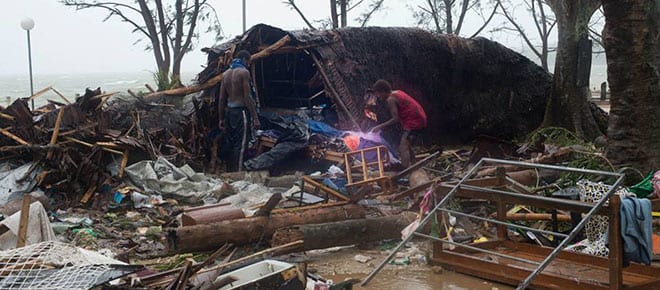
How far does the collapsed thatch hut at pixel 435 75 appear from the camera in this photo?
12.3m

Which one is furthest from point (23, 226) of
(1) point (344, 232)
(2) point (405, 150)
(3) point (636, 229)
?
(2) point (405, 150)

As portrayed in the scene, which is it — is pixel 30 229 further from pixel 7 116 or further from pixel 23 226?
pixel 7 116

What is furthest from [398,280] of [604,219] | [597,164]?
[597,164]

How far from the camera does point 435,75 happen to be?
13234mm

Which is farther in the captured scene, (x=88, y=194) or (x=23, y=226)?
(x=88, y=194)

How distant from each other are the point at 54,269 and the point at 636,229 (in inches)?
151

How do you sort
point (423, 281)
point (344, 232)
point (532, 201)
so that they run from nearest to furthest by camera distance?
point (532, 201)
point (423, 281)
point (344, 232)

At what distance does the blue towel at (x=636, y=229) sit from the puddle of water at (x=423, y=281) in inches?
43.1

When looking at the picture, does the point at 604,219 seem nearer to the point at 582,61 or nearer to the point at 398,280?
the point at 398,280

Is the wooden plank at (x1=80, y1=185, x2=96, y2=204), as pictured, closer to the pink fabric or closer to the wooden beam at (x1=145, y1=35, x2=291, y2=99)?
the wooden beam at (x1=145, y1=35, x2=291, y2=99)

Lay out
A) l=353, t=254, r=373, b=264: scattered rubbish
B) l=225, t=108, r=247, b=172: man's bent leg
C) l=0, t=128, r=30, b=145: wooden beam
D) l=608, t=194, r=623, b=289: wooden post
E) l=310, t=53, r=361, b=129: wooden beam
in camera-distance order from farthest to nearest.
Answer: l=310, t=53, r=361, b=129: wooden beam
l=225, t=108, r=247, b=172: man's bent leg
l=0, t=128, r=30, b=145: wooden beam
l=353, t=254, r=373, b=264: scattered rubbish
l=608, t=194, r=623, b=289: wooden post

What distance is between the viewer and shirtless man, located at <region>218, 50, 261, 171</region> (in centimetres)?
981

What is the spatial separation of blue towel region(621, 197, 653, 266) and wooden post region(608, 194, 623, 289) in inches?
1.4

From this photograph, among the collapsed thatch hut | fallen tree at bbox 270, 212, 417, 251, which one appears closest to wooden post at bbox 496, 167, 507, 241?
fallen tree at bbox 270, 212, 417, 251
